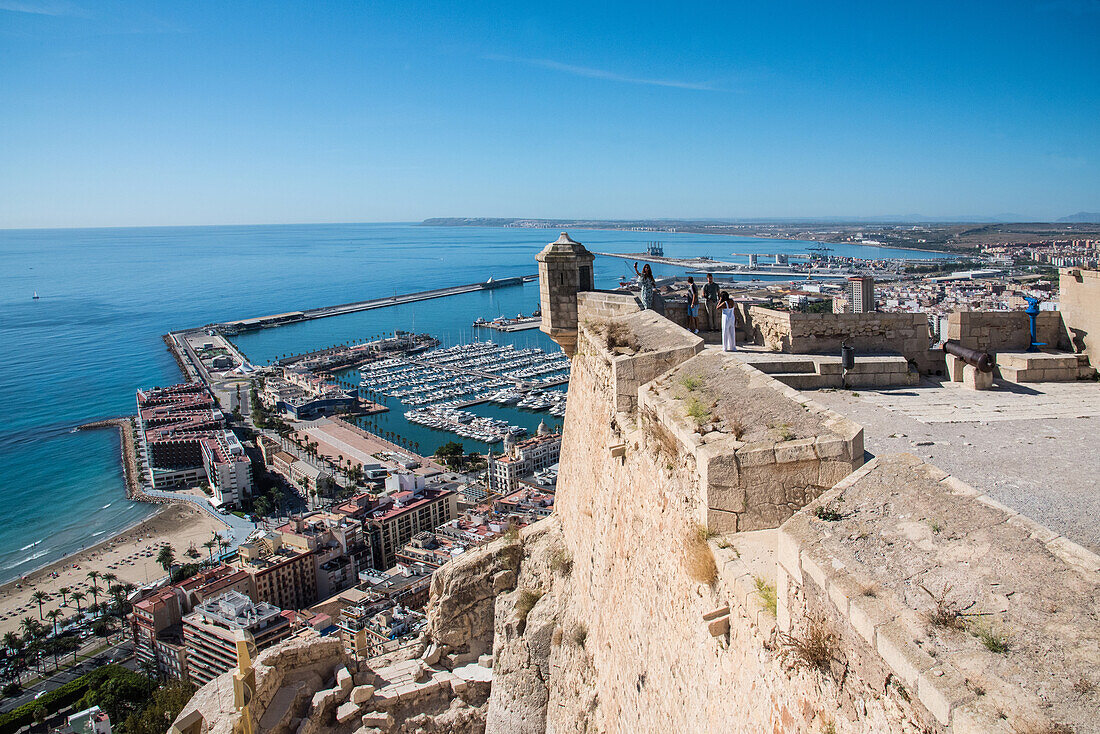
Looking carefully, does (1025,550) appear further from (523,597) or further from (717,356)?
(523,597)

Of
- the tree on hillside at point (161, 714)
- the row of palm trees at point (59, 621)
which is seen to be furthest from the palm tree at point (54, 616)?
the tree on hillside at point (161, 714)

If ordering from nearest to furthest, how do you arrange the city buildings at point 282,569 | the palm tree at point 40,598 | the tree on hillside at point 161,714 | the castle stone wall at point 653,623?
the castle stone wall at point 653,623 < the tree on hillside at point 161,714 < the palm tree at point 40,598 < the city buildings at point 282,569

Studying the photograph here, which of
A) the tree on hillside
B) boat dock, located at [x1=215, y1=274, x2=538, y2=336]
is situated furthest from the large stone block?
boat dock, located at [x1=215, y1=274, x2=538, y2=336]

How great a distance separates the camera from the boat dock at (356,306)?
8700cm

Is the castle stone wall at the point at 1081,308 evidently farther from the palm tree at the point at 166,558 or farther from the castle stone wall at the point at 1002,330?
the palm tree at the point at 166,558

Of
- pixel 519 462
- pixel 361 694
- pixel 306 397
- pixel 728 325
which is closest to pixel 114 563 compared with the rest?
pixel 519 462

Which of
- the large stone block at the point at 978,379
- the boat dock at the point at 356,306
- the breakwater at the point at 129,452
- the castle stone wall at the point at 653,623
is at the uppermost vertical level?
the large stone block at the point at 978,379

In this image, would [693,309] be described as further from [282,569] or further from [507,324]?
[507,324]

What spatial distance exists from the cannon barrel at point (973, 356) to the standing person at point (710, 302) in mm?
2632

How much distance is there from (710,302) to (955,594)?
23.1 ft

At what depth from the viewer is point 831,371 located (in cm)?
655

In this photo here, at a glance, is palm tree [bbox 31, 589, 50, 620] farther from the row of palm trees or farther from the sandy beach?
the sandy beach

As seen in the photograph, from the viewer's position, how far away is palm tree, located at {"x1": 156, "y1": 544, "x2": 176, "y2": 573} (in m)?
30.7

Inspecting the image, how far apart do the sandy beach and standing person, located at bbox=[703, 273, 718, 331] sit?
2906cm
